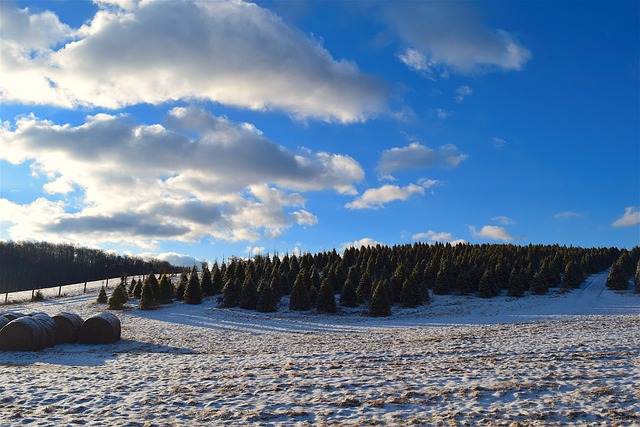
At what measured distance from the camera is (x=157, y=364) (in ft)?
63.4

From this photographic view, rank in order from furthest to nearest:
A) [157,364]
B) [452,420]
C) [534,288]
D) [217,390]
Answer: [534,288], [157,364], [217,390], [452,420]

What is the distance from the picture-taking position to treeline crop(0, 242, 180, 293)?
132125 millimetres

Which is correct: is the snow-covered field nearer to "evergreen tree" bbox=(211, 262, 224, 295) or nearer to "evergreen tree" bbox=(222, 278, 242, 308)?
"evergreen tree" bbox=(222, 278, 242, 308)

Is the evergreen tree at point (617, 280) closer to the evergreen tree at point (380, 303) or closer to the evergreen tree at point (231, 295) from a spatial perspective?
the evergreen tree at point (380, 303)

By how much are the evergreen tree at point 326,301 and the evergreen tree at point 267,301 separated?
4853 mm

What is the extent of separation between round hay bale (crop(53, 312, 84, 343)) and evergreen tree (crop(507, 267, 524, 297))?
1885 inches

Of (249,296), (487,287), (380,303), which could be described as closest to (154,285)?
(249,296)

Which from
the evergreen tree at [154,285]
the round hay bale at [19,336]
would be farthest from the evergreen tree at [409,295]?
the round hay bale at [19,336]

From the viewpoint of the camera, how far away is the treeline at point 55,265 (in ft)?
433

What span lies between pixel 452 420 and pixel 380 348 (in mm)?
10915

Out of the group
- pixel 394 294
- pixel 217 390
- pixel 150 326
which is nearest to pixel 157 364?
pixel 217 390

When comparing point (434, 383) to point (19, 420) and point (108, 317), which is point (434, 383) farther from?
point (108, 317)

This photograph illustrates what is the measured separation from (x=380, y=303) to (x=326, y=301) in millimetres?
5929

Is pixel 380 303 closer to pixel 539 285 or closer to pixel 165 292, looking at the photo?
pixel 539 285
